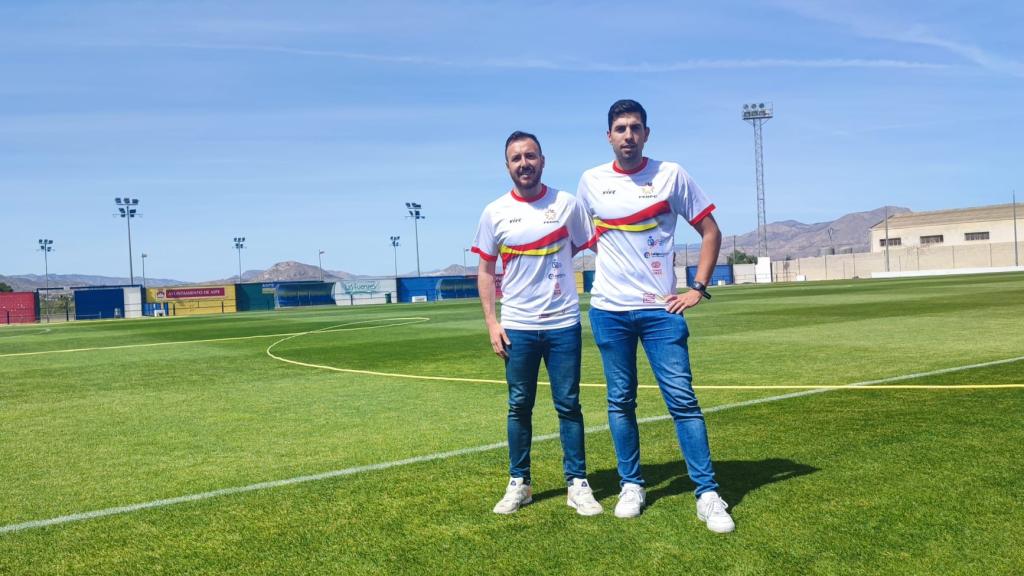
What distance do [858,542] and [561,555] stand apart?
57.0 inches

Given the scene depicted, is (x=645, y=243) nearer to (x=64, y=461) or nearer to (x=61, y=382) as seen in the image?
(x=64, y=461)

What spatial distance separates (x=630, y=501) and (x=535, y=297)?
1.30m

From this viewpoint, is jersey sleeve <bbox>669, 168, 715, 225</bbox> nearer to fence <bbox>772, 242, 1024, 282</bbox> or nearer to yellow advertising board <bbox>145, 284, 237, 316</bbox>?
yellow advertising board <bbox>145, 284, 237, 316</bbox>

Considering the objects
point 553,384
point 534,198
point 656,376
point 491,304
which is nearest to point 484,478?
point 553,384

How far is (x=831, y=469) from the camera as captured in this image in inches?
211

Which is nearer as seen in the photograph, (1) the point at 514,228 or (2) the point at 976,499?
(2) the point at 976,499

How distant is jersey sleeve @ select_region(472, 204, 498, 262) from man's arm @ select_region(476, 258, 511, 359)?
55mm

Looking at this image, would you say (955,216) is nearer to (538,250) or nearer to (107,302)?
(107,302)

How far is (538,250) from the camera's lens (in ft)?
16.3

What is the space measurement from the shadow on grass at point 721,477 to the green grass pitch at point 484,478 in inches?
1.0

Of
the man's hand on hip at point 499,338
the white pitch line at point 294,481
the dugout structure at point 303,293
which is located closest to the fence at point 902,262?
the dugout structure at point 303,293

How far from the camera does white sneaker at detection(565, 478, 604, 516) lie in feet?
15.5

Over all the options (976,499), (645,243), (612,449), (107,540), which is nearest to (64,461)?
(107,540)

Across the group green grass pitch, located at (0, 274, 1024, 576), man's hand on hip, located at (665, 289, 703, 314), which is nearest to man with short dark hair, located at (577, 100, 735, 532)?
man's hand on hip, located at (665, 289, 703, 314)
